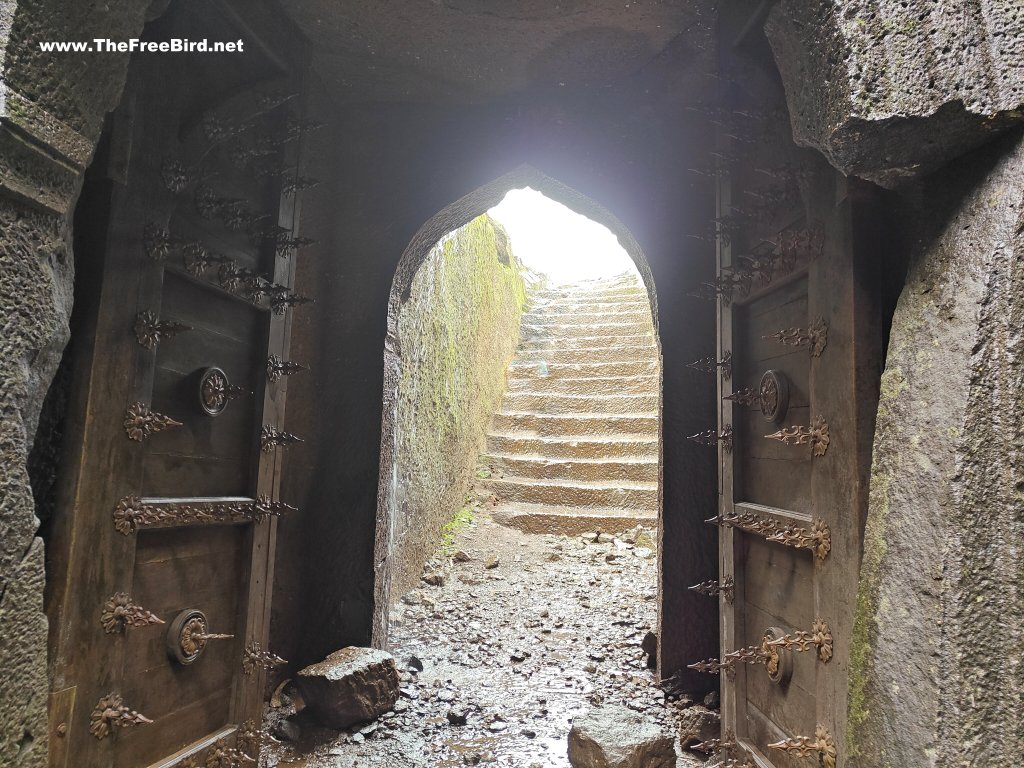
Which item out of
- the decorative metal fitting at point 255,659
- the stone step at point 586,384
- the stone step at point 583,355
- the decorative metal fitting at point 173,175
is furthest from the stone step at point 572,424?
the decorative metal fitting at point 173,175

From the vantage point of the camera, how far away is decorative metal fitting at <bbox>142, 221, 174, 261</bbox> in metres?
1.89

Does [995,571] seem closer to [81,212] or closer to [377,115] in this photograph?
[81,212]

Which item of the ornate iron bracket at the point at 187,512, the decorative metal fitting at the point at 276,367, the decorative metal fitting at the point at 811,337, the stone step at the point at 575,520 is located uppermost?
the decorative metal fitting at the point at 811,337

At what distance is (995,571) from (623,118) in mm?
2795

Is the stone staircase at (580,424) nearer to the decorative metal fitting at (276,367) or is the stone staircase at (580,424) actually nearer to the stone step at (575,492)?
the stone step at (575,492)

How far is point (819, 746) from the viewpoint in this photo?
5.38 ft

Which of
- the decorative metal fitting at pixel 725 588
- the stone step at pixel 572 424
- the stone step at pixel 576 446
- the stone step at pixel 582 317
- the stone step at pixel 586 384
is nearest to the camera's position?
the decorative metal fitting at pixel 725 588

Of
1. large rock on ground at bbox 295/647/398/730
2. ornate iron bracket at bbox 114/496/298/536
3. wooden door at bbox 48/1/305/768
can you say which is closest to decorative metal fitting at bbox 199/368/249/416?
wooden door at bbox 48/1/305/768

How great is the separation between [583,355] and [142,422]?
814 cm

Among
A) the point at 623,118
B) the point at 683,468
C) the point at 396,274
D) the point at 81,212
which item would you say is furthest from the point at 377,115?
the point at 683,468

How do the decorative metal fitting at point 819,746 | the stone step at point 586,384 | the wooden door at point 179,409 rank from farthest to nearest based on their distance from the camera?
the stone step at point 586,384 → the wooden door at point 179,409 → the decorative metal fitting at point 819,746

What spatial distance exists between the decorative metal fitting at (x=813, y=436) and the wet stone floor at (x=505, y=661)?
162 cm

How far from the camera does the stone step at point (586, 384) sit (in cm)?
862

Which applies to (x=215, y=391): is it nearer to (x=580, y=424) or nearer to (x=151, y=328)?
(x=151, y=328)
